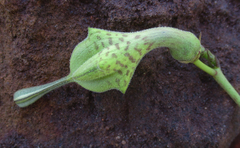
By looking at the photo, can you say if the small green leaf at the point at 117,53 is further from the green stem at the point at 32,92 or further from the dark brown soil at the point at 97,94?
the dark brown soil at the point at 97,94

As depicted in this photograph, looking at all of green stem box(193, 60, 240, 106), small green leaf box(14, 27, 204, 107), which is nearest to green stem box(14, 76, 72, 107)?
small green leaf box(14, 27, 204, 107)

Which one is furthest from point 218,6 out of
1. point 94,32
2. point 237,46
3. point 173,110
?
point 94,32

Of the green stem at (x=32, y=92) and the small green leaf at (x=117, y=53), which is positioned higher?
the small green leaf at (x=117, y=53)

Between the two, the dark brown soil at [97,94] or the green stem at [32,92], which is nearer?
the green stem at [32,92]

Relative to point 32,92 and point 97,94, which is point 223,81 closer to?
point 97,94

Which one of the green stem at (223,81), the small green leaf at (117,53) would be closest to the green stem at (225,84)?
the green stem at (223,81)

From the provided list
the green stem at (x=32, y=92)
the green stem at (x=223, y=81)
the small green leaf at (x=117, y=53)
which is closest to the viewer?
the small green leaf at (x=117, y=53)
